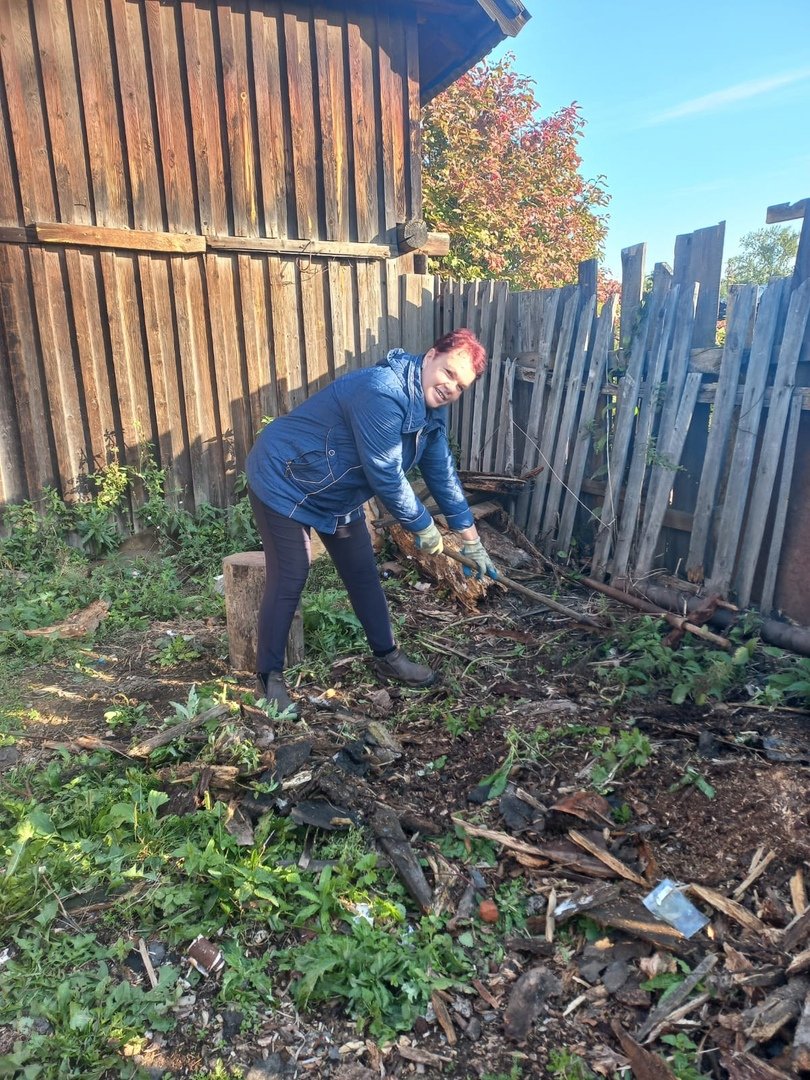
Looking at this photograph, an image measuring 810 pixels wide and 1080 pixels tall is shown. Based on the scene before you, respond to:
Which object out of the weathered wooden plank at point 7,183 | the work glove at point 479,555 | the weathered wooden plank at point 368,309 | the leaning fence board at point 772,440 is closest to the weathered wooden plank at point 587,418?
the leaning fence board at point 772,440

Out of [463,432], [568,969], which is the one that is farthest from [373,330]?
[568,969]

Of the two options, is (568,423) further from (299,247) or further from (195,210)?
(195,210)

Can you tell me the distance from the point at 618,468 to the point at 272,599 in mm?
2701

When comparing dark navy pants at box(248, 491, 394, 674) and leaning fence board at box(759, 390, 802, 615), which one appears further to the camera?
leaning fence board at box(759, 390, 802, 615)

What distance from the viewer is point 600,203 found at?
15336 mm

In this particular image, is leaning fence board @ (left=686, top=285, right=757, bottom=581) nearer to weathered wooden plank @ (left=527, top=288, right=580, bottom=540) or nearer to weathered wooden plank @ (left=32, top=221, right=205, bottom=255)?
weathered wooden plank @ (left=527, top=288, right=580, bottom=540)

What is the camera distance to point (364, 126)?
6.62m

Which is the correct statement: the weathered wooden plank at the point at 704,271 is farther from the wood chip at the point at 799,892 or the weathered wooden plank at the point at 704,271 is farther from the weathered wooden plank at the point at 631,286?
the wood chip at the point at 799,892

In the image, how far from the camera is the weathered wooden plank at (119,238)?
5555 millimetres

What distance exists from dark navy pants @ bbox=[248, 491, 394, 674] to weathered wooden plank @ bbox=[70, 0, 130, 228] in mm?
3559

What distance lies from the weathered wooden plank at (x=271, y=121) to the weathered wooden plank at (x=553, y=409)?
2648 mm

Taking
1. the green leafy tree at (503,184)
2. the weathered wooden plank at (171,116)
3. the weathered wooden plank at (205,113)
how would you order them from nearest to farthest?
the weathered wooden plank at (171,116) < the weathered wooden plank at (205,113) < the green leafy tree at (503,184)

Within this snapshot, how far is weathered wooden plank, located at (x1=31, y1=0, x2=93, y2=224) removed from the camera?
216 inches

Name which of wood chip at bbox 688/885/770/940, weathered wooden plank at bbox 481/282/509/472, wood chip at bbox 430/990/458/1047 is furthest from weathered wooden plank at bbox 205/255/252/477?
wood chip at bbox 688/885/770/940
